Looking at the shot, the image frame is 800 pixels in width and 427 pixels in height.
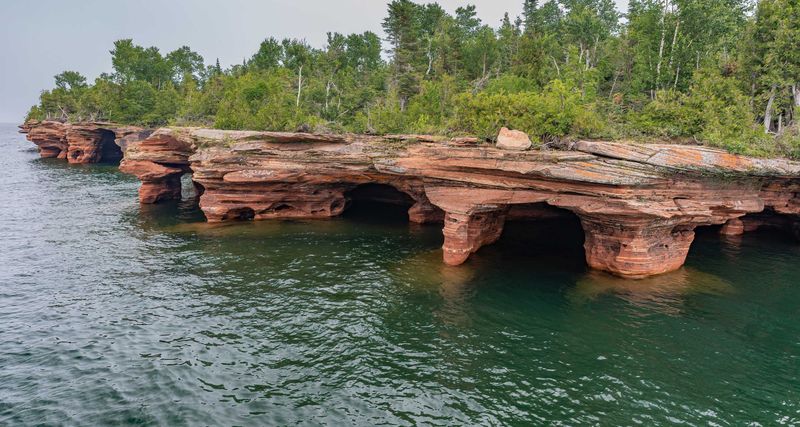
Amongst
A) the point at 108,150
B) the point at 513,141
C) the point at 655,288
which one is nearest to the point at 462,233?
the point at 513,141

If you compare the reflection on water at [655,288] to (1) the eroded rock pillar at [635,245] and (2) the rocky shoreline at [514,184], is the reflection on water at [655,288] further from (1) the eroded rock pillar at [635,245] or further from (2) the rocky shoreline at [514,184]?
(2) the rocky shoreline at [514,184]

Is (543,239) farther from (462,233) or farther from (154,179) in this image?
(154,179)

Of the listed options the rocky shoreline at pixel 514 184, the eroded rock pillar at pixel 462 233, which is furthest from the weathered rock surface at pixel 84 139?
the eroded rock pillar at pixel 462 233

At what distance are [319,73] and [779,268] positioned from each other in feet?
164

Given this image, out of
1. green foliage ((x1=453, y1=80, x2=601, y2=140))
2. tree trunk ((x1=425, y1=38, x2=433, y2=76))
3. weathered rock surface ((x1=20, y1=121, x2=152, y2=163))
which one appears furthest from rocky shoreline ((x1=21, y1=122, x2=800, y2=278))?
weathered rock surface ((x1=20, y1=121, x2=152, y2=163))

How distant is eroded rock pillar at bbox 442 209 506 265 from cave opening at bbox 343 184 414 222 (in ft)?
36.0

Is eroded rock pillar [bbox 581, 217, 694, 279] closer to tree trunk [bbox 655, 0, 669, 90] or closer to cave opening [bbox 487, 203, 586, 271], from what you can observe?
cave opening [bbox 487, 203, 586, 271]

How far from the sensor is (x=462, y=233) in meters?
24.2

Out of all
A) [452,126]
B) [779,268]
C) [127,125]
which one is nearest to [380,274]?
[452,126]

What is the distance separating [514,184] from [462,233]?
4.02 metres

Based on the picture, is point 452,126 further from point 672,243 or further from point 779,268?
point 779,268

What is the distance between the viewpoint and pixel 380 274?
22719 millimetres

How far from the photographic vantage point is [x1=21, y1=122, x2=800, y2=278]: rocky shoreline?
20281 millimetres

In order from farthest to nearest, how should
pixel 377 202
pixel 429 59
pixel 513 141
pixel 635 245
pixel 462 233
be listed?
pixel 429 59, pixel 377 202, pixel 462 233, pixel 513 141, pixel 635 245
